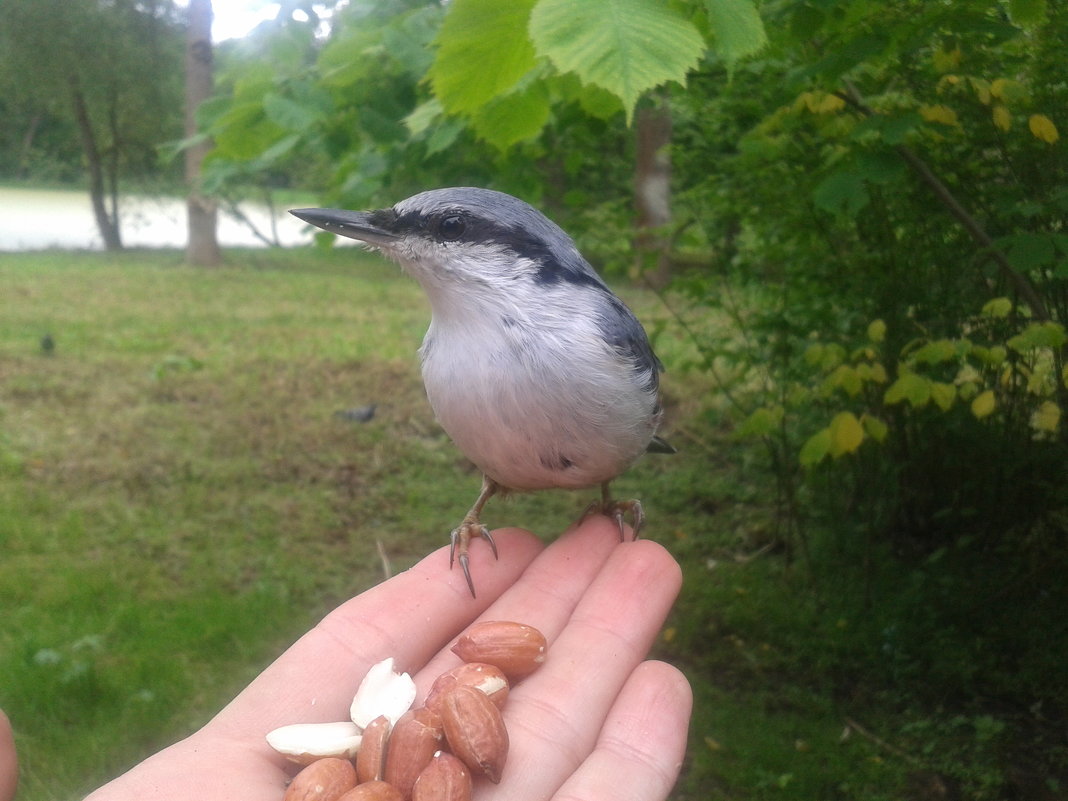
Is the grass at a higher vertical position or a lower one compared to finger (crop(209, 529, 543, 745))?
lower

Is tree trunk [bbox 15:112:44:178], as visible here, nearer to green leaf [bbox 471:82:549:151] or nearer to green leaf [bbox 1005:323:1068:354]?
green leaf [bbox 471:82:549:151]

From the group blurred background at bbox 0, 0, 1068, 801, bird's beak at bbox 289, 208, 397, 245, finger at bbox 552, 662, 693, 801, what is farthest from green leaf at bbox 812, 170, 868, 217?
finger at bbox 552, 662, 693, 801

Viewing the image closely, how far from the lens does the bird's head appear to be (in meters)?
1.72

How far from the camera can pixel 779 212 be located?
Result: 305 cm

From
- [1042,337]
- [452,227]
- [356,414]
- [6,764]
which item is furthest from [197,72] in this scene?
[1042,337]

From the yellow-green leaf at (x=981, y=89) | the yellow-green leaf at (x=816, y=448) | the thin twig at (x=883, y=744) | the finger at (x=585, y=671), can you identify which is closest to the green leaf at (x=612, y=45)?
the finger at (x=585, y=671)

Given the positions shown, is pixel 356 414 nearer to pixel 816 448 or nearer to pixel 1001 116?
pixel 816 448

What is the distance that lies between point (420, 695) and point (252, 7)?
220 cm

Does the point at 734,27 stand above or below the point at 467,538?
above

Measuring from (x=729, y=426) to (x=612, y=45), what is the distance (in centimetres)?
420

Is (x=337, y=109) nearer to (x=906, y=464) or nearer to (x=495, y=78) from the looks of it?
(x=495, y=78)

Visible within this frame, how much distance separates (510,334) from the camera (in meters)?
1.71

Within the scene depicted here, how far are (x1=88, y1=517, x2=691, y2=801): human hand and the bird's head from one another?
727 mm

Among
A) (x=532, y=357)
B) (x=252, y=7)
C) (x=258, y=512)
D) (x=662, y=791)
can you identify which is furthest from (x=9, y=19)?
(x=662, y=791)
